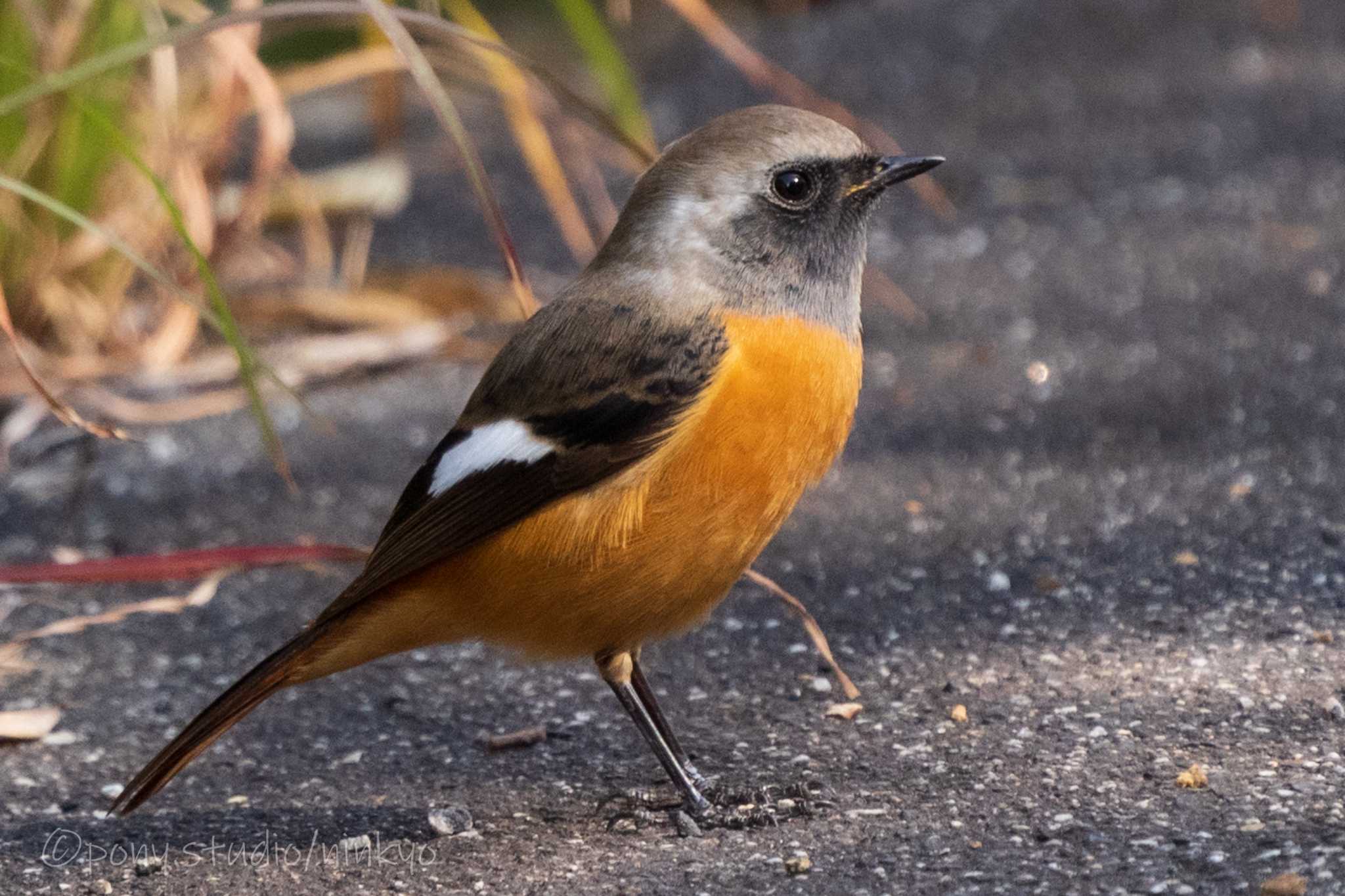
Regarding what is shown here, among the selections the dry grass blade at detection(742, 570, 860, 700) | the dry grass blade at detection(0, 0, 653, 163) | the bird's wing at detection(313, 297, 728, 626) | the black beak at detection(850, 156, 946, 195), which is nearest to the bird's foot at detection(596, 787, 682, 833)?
the dry grass blade at detection(742, 570, 860, 700)

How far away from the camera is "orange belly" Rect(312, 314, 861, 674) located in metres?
2.89

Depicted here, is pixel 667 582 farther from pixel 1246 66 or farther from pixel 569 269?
pixel 1246 66

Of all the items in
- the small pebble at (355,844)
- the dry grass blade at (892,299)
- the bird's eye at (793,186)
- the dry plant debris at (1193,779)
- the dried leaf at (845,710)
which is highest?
the bird's eye at (793,186)

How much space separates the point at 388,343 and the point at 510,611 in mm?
2932

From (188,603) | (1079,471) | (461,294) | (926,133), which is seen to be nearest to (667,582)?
(188,603)

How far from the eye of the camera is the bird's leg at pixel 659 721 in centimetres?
313

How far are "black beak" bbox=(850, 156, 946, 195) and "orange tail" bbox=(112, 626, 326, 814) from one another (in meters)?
1.34

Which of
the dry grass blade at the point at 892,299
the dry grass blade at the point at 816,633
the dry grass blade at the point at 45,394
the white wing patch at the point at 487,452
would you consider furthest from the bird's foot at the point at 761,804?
the dry grass blade at the point at 892,299

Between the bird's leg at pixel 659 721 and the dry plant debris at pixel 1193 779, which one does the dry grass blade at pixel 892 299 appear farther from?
the dry plant debris at pixel 1193 779

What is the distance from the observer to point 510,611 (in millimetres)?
3002

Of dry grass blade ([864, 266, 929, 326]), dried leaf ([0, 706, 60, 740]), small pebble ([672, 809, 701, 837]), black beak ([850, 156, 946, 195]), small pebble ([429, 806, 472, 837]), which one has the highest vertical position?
black beak ([850, 156, 946, 195])

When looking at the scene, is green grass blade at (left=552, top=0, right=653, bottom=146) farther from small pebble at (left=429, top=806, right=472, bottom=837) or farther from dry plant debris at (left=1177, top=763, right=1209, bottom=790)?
dry plant debris at (left=1177, top=763, right=1209, bottom=790)

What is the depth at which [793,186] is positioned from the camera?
3.19 m

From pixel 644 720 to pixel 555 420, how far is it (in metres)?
0.59
